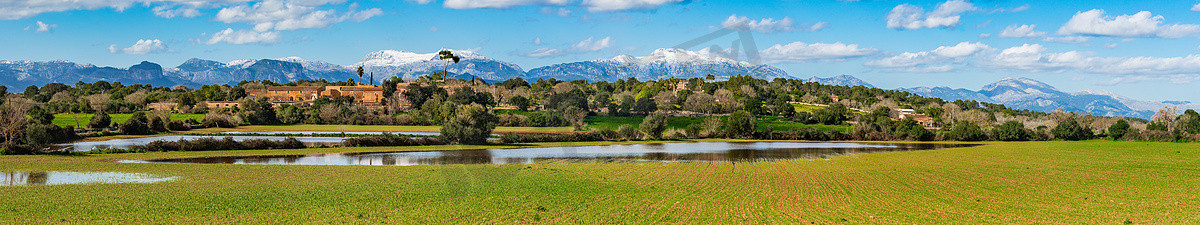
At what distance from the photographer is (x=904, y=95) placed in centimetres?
16875

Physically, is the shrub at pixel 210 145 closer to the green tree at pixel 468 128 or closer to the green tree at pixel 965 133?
the green tree at pixel 468 128

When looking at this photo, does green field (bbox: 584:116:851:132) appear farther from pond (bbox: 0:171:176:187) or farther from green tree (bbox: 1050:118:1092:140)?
pond (bbox: 0:171:176:187)

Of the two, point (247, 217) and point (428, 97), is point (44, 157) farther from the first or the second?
point (428, 97)

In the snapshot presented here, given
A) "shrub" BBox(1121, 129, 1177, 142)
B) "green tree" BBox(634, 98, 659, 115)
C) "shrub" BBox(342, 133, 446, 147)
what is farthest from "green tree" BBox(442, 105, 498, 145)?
"shrub" BBox(1121, 129, 1177, 142)

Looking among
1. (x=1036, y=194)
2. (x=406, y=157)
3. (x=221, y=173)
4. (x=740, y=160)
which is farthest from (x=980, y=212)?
(x=406, y=157)

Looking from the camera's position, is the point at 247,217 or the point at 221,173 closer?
the point at 247,217

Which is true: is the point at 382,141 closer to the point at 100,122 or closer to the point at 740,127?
the point at 100,122

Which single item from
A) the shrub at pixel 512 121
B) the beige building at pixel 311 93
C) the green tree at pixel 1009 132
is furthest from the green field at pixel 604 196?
the beige building at pixel 311 93

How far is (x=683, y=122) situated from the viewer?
93438mm

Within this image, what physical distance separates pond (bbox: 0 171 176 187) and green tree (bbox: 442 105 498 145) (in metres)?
26.8

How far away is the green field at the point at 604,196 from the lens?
17.7 meters

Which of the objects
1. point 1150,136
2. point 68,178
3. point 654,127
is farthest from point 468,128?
point 1150,136

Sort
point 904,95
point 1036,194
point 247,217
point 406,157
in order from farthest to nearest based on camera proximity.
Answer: point 904,95, point 406,157, point 1036,194, point 247,217

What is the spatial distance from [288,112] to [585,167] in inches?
2679
